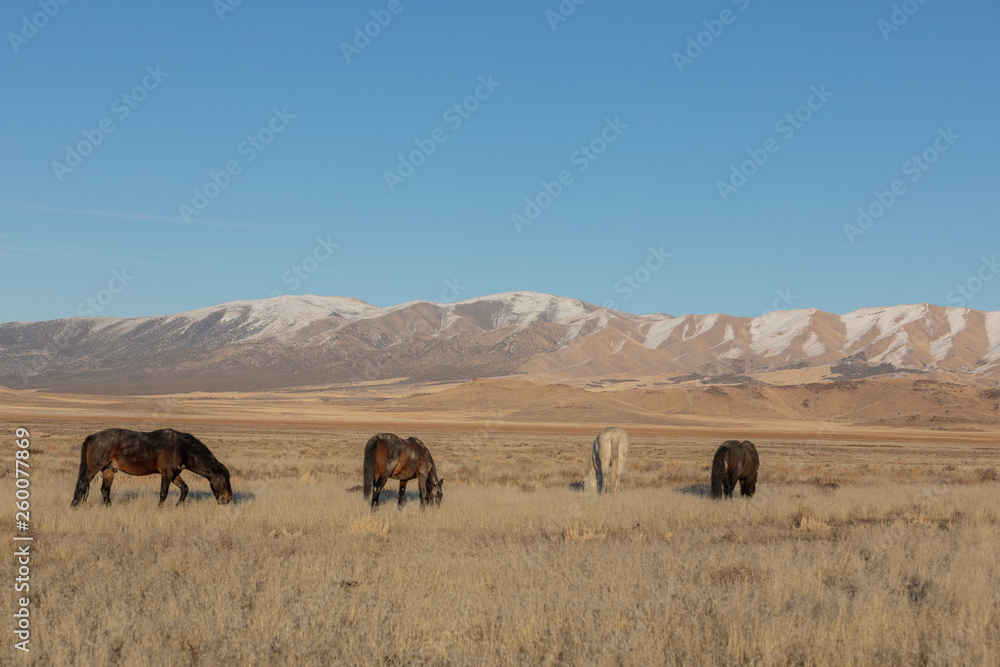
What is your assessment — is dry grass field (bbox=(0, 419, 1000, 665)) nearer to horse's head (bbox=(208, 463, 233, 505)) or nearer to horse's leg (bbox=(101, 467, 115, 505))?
horse's head (bbox=(208, 463, 233, 505))

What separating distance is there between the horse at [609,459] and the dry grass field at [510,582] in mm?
2865

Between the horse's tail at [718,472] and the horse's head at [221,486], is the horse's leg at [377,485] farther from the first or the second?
the horse's tail at [718,472]

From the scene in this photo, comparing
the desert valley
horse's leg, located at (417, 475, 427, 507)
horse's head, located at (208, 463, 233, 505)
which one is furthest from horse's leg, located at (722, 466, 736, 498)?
horse's head, located at (208, 463, 233, 505)

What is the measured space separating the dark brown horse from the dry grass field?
607 millimetres

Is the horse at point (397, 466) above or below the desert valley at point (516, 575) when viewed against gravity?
above

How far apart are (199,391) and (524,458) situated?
16110cm

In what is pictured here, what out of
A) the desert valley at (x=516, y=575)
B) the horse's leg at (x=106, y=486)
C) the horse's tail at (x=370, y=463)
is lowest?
the desert valley at (x=516, y=575)

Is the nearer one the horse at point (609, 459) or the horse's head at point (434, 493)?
the horse's head at point (434, 493)

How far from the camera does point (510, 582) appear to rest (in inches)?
339

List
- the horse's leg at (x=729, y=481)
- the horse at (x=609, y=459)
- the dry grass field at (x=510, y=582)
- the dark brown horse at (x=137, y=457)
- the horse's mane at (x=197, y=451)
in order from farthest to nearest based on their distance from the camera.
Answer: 1. the horse at (x=609, y=459)
2. the horse's leg at (x=729, y=481)
3. the horse's mane at (x=197, y=451)
4. the dark brown horse at (x=137, y=457)
5. the dry grass field at (x=510, y=582)

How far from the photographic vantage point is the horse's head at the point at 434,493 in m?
15.3

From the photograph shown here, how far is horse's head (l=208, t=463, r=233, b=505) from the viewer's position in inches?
577

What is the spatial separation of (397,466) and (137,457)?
4.89 meters

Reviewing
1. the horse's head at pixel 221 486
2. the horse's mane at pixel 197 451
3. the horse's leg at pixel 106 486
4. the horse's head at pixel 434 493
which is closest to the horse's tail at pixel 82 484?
the horse's leg at pixel 106 486
